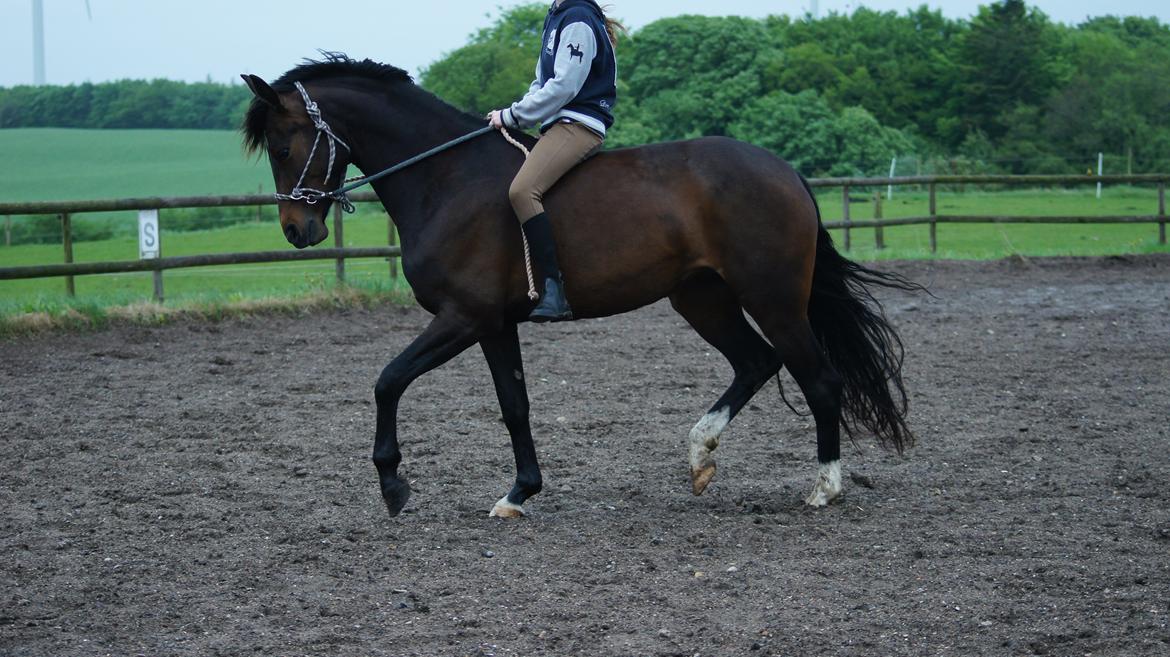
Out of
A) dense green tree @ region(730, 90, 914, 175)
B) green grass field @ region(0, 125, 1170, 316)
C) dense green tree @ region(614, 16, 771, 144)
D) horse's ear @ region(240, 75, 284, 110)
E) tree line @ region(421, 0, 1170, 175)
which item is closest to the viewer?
horse's ear @ region(240, 75, 284, 110)

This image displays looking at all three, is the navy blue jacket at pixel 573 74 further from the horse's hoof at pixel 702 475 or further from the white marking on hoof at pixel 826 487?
the white marking on hoof at pixel 826 487

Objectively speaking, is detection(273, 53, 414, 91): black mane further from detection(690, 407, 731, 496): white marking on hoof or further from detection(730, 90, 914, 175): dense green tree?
detection(730, 90, 914, 175): dense green tree

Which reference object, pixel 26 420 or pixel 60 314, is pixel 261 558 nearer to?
pixel 26 420

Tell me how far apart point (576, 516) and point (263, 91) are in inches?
97.0

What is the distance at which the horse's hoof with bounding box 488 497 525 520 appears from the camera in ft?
18.2

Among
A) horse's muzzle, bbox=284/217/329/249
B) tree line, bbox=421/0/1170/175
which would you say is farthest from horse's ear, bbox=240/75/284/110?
tree line, bbox=421/0/1170/175

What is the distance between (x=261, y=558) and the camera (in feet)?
16.0

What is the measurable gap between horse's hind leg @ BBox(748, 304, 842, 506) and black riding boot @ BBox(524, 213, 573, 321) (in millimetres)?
953

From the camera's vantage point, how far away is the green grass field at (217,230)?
1736cm

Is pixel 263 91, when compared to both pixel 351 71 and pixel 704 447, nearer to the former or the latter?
pixel 351 71

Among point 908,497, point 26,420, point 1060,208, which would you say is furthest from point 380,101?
point 1060,208

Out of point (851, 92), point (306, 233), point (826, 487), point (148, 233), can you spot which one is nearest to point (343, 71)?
point (306, 233)

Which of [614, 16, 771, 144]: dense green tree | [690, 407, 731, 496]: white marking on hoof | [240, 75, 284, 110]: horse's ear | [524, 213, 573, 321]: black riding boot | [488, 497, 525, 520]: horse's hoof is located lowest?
[488, 497, 525, 520]: horse's hoof

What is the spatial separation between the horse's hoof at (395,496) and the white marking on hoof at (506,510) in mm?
431
